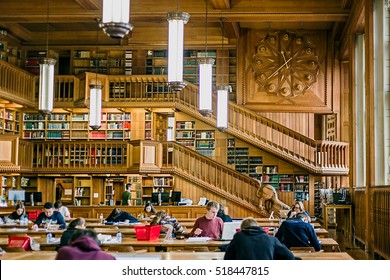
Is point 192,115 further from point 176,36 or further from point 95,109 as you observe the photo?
point 176,36

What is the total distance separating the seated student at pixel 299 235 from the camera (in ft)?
24.9

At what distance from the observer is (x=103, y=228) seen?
10336 mm

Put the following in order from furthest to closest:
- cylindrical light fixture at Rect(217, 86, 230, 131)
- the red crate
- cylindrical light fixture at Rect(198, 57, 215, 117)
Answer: cylindrical light fixture at Rect(217, 86, 230, 131), cylindrical light fixture at Rect(198, 57, 215, 117), the red crate

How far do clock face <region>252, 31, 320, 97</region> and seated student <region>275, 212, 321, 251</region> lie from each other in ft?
39.6

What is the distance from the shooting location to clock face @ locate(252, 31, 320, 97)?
19.5 metres

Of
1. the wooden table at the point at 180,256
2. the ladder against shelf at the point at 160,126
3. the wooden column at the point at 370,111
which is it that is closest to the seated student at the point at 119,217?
the wooden column at the point at 370,111

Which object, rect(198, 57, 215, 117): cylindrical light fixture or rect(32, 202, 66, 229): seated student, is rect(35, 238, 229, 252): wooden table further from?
rect(198, 57, 215, 117): cylindrical light fixture

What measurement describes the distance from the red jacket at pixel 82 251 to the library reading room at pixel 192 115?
9.45m

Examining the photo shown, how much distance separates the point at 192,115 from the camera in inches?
749

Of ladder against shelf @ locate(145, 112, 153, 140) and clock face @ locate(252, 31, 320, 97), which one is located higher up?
clock face @ locate(252, 31, 320, 97)

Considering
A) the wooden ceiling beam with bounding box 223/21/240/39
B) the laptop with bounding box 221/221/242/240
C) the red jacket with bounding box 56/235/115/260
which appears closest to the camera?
the red jacket with bounding box 56/235/115/260

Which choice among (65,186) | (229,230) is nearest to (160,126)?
(65,186)

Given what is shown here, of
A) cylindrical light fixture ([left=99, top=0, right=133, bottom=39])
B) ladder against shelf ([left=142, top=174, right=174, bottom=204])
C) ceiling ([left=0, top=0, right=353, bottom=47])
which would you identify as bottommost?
ladder against shelf ([left=142, top=174, right=174, bottom=204])

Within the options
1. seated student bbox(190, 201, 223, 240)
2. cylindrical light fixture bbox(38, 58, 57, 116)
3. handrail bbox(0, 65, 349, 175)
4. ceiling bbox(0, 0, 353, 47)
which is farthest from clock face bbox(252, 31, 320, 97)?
seated student bbox(190, 201, 223, 240)
